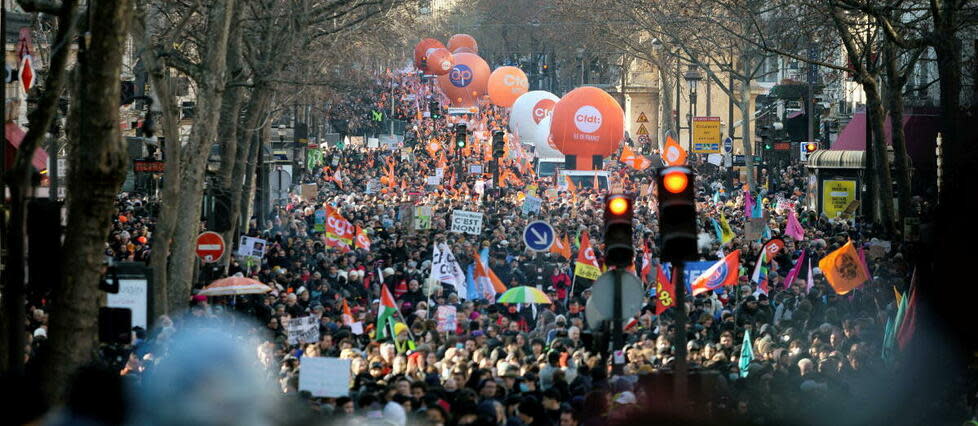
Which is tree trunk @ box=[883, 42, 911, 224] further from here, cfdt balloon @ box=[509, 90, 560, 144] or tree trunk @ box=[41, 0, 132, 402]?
cfdt balloon @ box=[509, 90, 560, 144]

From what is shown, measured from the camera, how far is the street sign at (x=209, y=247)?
24.2 meters

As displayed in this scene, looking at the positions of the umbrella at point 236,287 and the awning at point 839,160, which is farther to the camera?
the awning at point 839,160

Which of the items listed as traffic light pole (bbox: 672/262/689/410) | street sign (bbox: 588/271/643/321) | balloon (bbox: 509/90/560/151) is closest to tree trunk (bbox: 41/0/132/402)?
street sign (bbox: 588/271/643/321)

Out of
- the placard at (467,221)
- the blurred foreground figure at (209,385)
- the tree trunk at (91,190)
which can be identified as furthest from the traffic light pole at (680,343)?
the placard at (467,221)

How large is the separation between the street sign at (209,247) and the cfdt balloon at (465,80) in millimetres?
61448

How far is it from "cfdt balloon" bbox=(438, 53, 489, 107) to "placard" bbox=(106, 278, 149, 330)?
66042 millimetres

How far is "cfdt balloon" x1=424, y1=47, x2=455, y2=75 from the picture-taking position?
8438 cm

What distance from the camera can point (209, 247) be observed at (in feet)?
79.6

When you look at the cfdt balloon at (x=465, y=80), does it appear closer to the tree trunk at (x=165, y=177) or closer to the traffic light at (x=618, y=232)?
the tree trunk at (x=165, y=177)

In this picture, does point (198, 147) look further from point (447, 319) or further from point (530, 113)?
point (530, 113)

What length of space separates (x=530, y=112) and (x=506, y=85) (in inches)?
488

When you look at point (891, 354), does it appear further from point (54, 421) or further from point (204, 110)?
point (54, 421)

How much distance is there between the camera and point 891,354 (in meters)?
17.5

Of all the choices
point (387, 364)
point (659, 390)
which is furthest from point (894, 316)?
point (659, 390)
